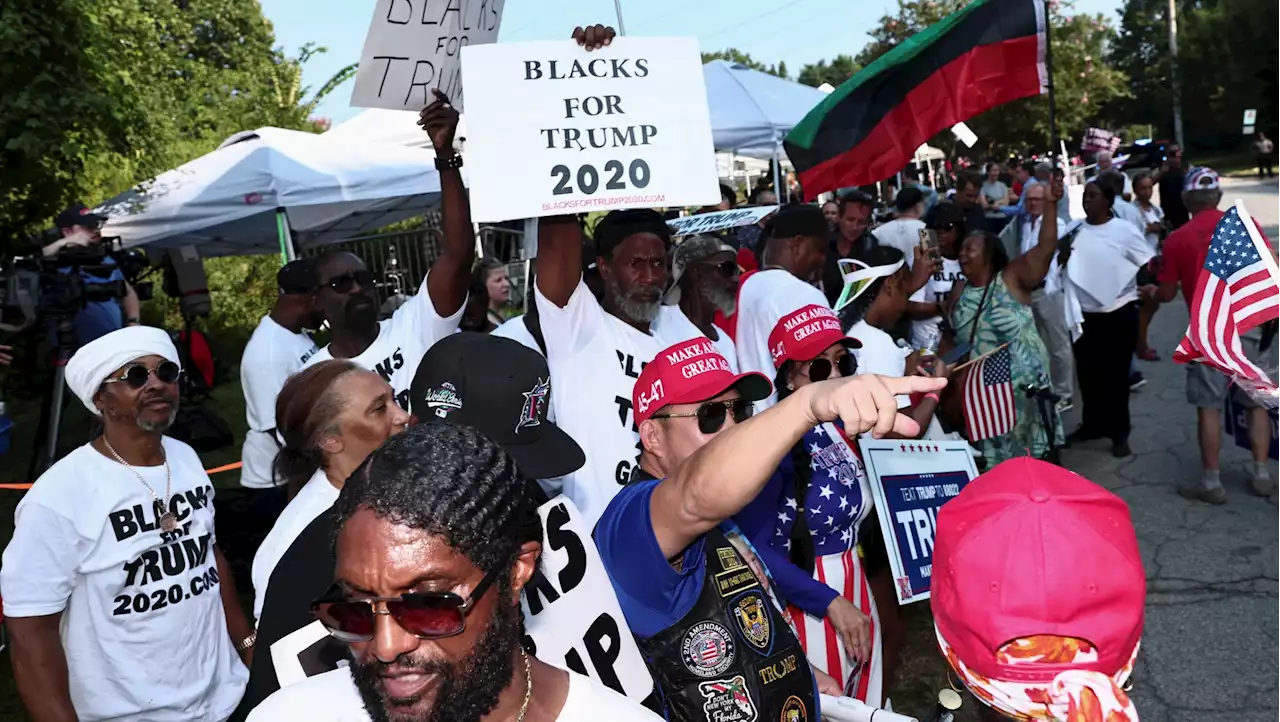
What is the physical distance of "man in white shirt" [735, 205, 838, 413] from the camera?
205 inches

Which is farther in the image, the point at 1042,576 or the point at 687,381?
the point at 687,381

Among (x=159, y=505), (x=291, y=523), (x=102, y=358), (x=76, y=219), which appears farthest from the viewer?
(x=76, y=219)

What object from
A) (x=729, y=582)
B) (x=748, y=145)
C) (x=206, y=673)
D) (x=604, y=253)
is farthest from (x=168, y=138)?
(x=729, y=582)

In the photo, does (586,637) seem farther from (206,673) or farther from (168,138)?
(168,138)

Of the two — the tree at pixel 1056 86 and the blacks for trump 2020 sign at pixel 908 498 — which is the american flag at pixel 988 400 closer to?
the blacks for trump 2020 sign at pixel 908 498

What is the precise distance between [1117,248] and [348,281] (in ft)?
20.4

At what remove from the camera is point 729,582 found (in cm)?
241

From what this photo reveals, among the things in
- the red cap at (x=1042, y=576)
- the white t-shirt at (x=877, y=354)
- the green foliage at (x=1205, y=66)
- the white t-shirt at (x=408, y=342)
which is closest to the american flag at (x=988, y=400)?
the white t-shirt at (x=877, y=354)

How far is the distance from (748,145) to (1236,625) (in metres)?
7.59

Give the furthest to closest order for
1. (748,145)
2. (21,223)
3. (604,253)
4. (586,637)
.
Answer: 1. (748,145)
2. (21,223)
3. (604,253)
4. (586,637)

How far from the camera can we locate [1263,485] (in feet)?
21.5

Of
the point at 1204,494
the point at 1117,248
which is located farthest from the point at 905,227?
the point at 1204,494

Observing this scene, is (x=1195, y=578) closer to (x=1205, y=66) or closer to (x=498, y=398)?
(x=498, y=398)

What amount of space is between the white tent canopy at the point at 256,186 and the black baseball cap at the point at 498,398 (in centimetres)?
792
